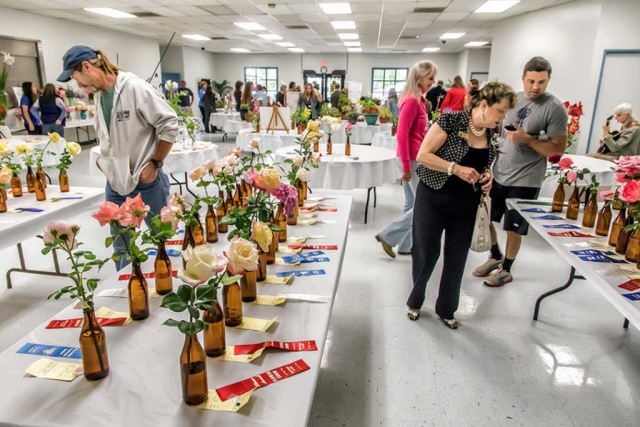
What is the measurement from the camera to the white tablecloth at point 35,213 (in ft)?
6.77

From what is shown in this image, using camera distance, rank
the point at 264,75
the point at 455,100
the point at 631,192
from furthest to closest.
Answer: the point at 264,75, the point at 455,100, the point at 631,192

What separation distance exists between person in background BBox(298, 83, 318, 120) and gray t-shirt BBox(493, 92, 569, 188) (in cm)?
708

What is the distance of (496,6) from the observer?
7.40 meters

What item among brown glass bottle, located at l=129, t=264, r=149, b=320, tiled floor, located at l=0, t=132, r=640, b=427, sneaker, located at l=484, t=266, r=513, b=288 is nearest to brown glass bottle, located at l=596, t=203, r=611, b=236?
tiled floor, located at l=0, t=132, r=640, b=427

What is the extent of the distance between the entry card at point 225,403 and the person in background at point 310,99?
8924mm

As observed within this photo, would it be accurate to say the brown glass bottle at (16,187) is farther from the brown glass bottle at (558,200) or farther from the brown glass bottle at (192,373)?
the brown glass bottle at (558,200)

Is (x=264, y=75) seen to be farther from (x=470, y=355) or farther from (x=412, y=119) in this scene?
(x=470, y=355)

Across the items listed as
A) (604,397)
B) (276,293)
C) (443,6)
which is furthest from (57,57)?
(604,397)

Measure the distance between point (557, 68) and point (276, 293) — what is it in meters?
7.80

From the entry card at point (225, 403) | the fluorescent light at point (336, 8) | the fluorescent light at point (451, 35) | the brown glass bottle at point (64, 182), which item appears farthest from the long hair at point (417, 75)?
the fluorescent light at point (451, 35)

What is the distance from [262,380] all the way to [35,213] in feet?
6.39

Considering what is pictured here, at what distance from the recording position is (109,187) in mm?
2219

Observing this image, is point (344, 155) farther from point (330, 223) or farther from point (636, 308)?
point (636, 308)

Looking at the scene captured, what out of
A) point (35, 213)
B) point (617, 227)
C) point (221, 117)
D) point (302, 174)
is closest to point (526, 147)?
point (617, 227)
